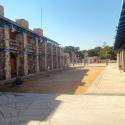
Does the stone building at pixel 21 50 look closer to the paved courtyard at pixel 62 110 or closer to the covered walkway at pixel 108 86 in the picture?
the covered walkway at pixel 108 86

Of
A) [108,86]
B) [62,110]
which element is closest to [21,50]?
[108,86]

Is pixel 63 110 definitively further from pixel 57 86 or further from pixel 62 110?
pixel 57 86

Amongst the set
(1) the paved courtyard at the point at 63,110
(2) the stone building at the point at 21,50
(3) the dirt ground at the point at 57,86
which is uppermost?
(2) the stone building at the point at 21,50

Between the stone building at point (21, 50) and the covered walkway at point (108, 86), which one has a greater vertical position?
the stone building at point (21, 50)

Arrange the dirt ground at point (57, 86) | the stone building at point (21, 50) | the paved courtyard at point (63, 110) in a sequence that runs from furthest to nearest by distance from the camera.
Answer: the stone building at point (21, 50), the dirt ground at point (57, 86), the paved courtyard at point (63, 110)

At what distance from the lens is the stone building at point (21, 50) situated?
25.3m

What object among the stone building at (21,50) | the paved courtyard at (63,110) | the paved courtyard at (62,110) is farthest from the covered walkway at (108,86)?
the stone building at (21,50)

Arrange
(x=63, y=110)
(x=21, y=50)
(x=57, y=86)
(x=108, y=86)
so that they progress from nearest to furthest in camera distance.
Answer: (x=63, y=110) → (x=108, y=86) → (x=57, y=86) → (x=21, y=50)

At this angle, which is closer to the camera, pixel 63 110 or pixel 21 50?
pixel 63 110

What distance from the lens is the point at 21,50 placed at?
30484 millimetres

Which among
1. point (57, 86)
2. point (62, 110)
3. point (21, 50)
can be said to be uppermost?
point (21, 50)

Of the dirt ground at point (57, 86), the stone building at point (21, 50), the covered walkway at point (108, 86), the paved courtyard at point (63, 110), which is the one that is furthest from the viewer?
the stone building at point (21, 50)

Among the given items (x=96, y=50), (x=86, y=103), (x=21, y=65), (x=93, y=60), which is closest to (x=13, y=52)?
(x=21, y=65)

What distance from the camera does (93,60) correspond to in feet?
373
